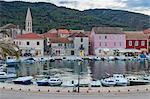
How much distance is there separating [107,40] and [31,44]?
5.39 m

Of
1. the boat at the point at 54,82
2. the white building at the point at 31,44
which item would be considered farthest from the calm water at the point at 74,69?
the white building at the point at 31,44

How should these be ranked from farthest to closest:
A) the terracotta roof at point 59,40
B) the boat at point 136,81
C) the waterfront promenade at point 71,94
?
1. the terracotta roof at point 59,40
2. the boat at point 136,81
3. the waterfront promenade at point 71,94

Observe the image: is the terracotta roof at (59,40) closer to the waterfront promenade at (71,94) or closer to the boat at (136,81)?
the boat at (136,81)

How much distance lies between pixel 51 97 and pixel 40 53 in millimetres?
16910

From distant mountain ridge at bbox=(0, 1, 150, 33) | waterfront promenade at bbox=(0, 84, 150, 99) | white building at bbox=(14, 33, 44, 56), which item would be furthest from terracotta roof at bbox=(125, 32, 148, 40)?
waterfront promenade at bbox=(0, 84, 150, 99)

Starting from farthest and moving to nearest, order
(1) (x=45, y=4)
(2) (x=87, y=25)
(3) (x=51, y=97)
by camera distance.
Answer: (1) (x=45, y=4) → (2) (x=87, y=25) → (3) (x=51, y=97)

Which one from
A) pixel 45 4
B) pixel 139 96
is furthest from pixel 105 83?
pixel 45 4

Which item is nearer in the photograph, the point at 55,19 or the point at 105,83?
the point at 105,83

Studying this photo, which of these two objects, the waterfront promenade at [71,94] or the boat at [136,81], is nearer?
the waterfront promenade at [71,94]

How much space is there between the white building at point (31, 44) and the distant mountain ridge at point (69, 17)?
5.92 metres

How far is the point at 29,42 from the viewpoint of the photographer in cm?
2473

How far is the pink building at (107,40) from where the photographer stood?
2594 centimetres

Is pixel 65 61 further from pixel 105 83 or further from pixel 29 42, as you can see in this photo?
pixel 105 83

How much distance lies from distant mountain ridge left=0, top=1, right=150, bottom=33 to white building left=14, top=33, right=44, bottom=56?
592 centimetres
